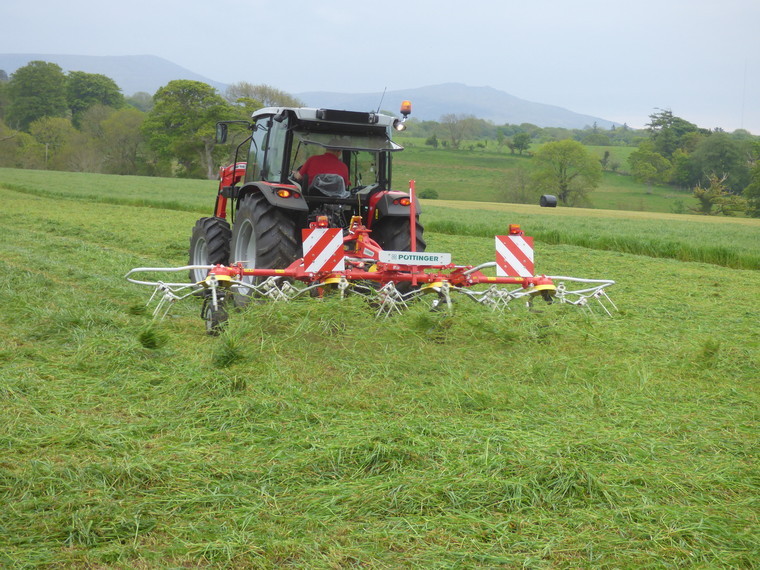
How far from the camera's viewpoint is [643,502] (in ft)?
9.53

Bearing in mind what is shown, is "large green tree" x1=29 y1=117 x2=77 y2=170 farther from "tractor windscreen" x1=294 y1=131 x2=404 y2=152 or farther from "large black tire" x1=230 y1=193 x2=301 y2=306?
"large black tire" x1=230 y1=193 x2=301 y2=306

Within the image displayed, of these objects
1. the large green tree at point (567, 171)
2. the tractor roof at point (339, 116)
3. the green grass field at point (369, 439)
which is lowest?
the green grass field at point (369, 439)

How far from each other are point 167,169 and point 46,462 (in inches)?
2245

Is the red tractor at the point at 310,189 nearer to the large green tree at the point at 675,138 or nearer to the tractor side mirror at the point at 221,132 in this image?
the tractor side mirror at the point at 221,132

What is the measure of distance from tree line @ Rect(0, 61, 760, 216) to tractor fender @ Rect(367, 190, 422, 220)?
43231 mm

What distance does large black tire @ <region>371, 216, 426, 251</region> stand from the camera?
7.07m

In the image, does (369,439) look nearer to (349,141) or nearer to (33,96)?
(349,141)

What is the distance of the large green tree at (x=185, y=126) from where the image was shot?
5366 centimetres

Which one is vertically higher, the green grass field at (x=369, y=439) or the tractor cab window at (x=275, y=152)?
the tractor cab window at (x=275, y=152)

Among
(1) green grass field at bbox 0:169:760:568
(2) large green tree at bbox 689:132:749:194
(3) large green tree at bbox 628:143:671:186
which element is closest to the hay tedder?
(1) green grass field at bbox 0:169:760:568

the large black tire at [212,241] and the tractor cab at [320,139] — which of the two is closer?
the tractor cab at [320,139]

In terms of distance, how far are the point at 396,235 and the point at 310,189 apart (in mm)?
930

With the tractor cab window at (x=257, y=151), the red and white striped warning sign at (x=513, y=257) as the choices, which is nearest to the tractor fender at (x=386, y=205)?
the red and white striped warning sign at (x=513, y=257)

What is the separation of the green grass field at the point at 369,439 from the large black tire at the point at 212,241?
1.29m
